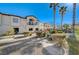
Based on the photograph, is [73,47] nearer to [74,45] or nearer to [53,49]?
[74,45]

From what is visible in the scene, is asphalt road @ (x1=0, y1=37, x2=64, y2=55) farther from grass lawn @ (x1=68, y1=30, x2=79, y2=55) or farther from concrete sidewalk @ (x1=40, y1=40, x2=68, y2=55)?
grass lawn @ (x1=68, y1=30, x2=79, y2=55)

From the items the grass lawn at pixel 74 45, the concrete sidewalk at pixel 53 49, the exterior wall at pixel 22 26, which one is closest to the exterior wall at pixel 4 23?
the exterior wall at pixel 22 26

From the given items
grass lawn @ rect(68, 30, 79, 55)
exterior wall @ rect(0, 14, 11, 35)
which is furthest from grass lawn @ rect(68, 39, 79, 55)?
exterior wall @ rect(0, 14, 11, 35)

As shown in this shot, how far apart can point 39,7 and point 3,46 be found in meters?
0.68

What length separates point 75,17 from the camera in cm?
354

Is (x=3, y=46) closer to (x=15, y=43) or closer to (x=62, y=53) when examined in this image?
(x=15, y=43)

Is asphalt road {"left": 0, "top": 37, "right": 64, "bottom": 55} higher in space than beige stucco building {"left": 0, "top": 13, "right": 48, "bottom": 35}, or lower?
lower

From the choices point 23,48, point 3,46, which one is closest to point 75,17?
point 23,48

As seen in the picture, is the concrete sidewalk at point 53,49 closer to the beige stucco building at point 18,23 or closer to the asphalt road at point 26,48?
the asphalt road at point 26,48

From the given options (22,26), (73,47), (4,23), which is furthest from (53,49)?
(4,23)

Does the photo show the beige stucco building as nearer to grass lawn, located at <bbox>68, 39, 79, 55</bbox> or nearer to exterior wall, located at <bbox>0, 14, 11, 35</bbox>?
exterior wall, located at <bbox>0, 14, 11, 35</bbox>

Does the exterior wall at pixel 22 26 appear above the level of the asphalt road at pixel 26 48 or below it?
above

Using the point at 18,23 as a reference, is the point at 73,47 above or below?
below

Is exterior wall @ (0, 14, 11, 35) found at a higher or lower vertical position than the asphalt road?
higher
